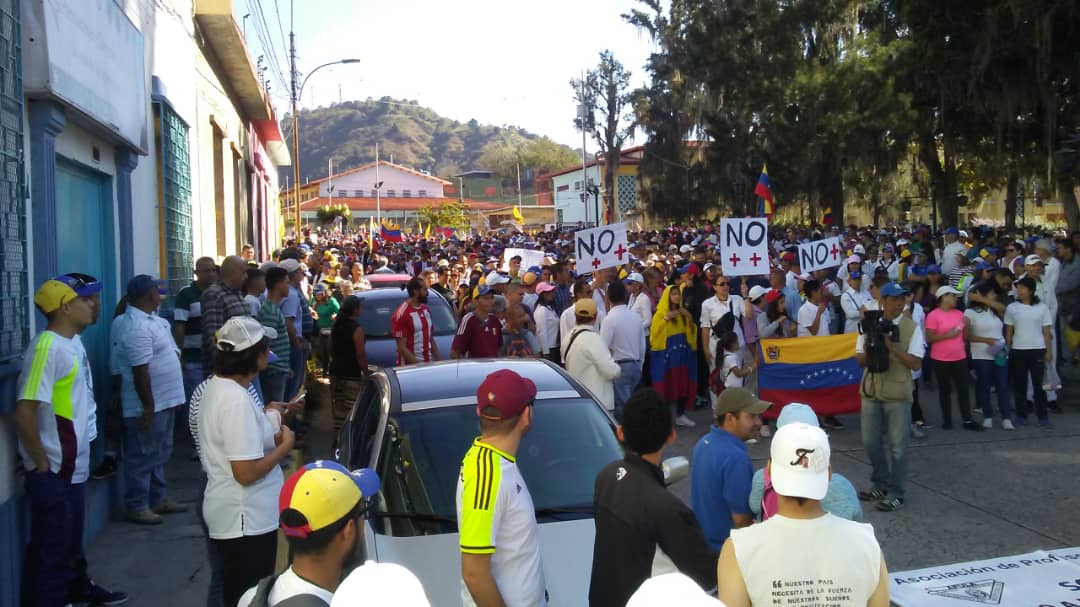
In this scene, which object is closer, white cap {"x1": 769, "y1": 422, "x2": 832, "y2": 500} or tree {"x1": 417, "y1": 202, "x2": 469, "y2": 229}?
white cap {"x1": 769, "y1": 422, "x2": 832, "y2": 500}

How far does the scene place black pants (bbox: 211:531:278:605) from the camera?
417cm

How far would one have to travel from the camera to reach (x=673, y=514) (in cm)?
329

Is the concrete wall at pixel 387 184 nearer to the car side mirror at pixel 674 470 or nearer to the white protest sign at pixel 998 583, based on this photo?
the car side mirror at pixel 674 470

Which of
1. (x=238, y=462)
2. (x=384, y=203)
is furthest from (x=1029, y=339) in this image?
(x=384, y=203)

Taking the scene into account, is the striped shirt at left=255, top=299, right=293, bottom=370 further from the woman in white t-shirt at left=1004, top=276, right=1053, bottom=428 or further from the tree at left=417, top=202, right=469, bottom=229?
the tree at left=417, top=202, right=469, bottom=229

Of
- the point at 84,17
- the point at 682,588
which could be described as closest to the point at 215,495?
the point at 682,588

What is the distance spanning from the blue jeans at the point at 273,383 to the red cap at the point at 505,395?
19.9 feet

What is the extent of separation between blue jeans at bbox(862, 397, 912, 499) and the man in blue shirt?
3.72 m

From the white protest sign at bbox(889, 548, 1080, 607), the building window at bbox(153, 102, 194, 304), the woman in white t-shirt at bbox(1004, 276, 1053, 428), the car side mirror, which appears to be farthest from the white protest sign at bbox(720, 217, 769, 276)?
the white protest sign at bbox(889, 548, 1080, 607)

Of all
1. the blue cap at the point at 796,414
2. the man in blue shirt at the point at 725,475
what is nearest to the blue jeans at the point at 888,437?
the man in blue shirt at the point at 725,475

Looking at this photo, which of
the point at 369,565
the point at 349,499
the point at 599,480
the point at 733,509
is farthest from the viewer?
the point at 733,509

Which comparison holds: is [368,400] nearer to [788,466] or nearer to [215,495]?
[215,495]

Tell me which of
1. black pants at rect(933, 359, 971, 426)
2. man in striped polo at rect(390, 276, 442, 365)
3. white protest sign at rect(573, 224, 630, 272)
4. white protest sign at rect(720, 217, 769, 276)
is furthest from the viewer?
white protest sign at rect(573, 224, 630, 272)

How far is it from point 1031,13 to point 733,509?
61.8ft
